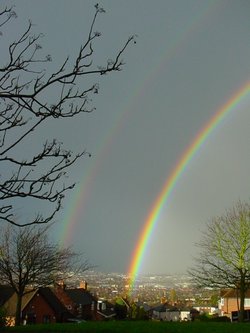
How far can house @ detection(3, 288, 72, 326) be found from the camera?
1727 inches

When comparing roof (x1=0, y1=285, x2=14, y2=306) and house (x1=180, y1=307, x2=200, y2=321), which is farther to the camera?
house (x1=180, y1=307, x2=200, y2=321)

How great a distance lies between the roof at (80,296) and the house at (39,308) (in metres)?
8.74

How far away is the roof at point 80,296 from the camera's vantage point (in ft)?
201

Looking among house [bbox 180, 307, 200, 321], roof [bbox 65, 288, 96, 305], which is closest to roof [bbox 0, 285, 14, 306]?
roof [bbox 65, 288, 96, 305]

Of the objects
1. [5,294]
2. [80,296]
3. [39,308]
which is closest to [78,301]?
[80,296]

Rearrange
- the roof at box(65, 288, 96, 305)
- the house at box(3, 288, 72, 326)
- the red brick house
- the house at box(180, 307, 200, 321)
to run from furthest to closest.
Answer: the roof at box(65, 288, 96, 305) → the red brick house → the house at box(180, 307, 200, 321) → the house at box(3, 288, 72, 326)

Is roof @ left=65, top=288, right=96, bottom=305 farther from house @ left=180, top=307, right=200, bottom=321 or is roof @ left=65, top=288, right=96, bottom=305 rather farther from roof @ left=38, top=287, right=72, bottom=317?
house @ left=180, top=307, right=200, bottom=321

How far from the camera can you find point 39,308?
1821 inches

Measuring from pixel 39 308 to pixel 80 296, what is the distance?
19058mm

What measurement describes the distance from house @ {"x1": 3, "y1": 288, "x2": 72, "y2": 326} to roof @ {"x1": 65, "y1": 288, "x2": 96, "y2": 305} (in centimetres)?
874

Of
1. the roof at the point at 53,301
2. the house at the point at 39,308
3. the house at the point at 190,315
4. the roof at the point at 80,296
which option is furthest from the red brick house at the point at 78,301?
the house at the point at 190,315

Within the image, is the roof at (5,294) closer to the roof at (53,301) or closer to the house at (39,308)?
the house at (39,308)

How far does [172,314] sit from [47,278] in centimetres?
6560

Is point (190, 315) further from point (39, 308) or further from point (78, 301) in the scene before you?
point (39, 308)
